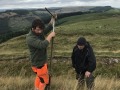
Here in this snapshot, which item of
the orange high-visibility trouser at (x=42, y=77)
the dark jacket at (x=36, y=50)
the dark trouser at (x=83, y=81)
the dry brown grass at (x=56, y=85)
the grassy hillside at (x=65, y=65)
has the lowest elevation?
the grassy hillside at (x=65, y=65)

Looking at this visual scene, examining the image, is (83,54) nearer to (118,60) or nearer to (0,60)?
(118,60)

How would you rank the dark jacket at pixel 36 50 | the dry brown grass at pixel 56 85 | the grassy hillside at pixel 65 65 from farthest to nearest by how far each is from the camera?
the grassy hillside at pixel 65 65
the dry brown grass at pixel 56 85
the dark jacket at pixel 36 50

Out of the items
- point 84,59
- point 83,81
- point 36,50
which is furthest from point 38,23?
point 83,81

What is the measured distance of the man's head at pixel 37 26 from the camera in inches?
340

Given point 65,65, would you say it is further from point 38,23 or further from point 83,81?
point 38,23

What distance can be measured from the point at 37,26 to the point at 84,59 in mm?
1789

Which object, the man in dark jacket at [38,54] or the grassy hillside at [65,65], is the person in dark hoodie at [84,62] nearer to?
the grassy hillside at [65,65]

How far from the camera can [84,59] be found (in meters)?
9.56

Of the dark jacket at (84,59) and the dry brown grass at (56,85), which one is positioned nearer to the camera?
the dark jacket at (84,59)

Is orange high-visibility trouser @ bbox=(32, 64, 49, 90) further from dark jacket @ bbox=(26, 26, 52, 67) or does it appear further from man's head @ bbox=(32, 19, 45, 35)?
man's head @ bbox=(32, 19, 45, 35)

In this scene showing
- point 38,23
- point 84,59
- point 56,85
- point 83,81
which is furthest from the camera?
point 56,85

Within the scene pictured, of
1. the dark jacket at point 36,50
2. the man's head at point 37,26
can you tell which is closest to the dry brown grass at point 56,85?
the dark jacket at point 36,50

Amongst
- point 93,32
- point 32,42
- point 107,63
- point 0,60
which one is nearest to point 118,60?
point 107,63

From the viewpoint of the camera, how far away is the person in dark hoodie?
9.30 m
